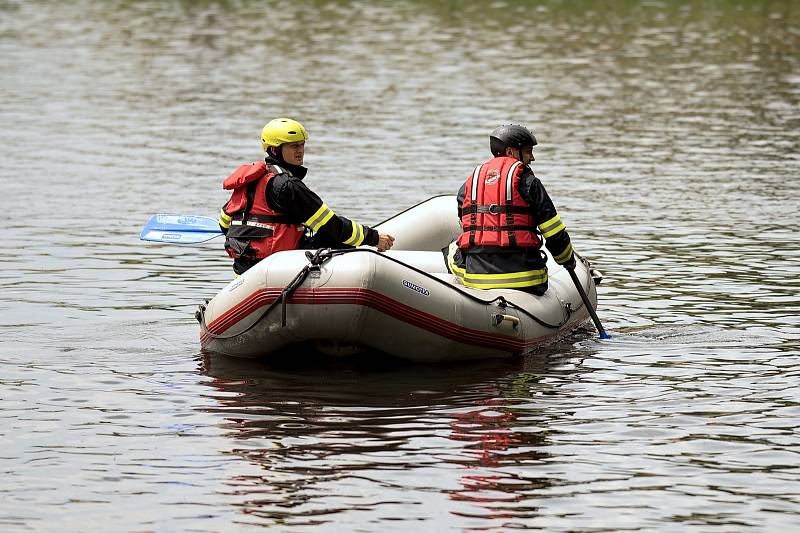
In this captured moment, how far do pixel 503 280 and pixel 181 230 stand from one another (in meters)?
2.50

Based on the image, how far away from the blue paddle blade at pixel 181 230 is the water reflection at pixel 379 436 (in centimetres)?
140

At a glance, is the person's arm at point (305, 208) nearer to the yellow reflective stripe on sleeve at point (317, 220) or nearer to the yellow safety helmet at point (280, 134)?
the yellow reflective stripe on sleeve at point (317, 220)

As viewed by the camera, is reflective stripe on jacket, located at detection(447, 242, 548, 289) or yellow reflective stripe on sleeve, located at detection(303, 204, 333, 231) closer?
yellow reflective stripe on sleeve, located at detection(303, 204, 333, 231)

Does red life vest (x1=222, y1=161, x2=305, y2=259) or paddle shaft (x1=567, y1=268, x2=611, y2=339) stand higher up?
red life vest (x1=222, y1=161, x2=305, y2=259)

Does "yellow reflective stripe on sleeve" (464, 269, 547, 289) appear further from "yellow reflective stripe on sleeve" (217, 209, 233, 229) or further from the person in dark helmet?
"yellow reflective stripe on sleeve" (217, 209, 233, 229)

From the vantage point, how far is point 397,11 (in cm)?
4134

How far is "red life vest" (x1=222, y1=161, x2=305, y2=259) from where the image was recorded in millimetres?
10297

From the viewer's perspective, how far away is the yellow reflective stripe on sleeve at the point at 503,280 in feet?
35.2

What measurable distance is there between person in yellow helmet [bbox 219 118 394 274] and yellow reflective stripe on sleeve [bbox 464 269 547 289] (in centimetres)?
83

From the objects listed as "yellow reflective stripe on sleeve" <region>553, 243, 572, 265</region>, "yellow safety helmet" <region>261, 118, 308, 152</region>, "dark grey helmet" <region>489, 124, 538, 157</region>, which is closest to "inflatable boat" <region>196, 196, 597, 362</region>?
"yellow reflective stripe on sleeve" <region>553, 243, 572, 265</region>

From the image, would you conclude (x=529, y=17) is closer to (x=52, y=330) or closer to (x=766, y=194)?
(x=766, y=194)

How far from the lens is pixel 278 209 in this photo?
10320mm

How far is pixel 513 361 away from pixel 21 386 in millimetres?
3121

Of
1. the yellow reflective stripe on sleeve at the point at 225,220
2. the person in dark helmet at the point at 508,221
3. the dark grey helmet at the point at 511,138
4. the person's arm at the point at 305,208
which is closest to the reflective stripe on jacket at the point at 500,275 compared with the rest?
the person in dark helmet at the point at 508,221
